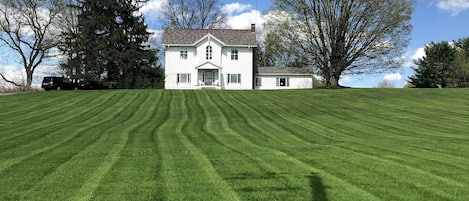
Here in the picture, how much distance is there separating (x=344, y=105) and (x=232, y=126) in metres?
10.3

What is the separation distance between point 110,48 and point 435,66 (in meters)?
45.1

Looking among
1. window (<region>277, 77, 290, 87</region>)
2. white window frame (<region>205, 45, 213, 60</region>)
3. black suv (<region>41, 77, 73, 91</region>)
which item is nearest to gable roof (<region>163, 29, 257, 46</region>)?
white window frame (<region>205, 45, 213, 60</region>)

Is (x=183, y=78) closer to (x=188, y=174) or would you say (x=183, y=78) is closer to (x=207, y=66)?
(x=207, y=66)

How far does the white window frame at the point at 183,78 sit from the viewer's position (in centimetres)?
5081

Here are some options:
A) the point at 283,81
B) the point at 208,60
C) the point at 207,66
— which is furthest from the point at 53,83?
the point at 283,81

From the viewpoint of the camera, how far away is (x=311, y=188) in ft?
20.9

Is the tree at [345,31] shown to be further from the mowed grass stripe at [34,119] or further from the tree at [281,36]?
the mowed grass stripe at [34,119]

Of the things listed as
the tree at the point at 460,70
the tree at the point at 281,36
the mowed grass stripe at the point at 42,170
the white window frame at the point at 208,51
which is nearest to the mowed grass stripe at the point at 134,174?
the mowed grass stripe at the point at 42,170

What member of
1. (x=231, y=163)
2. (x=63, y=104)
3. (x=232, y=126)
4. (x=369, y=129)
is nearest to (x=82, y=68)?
(x=63, y=104)

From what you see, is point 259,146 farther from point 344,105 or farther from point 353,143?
point 344,105

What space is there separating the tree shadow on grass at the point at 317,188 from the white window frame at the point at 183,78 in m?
44.2

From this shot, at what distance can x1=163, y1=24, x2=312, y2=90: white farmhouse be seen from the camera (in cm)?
5072

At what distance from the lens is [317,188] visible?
6359 mm

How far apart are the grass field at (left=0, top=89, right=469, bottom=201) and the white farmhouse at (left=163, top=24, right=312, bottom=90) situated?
27.0m
